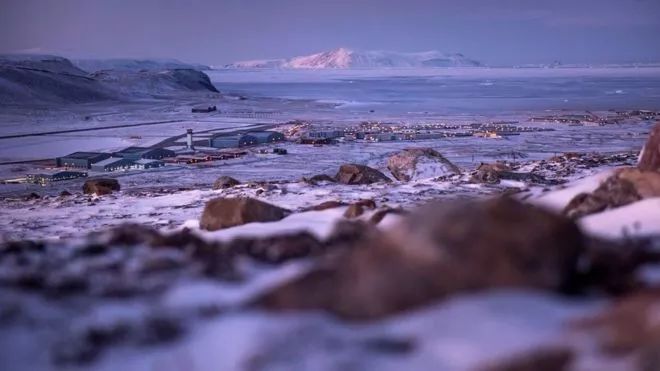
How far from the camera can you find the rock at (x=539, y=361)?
286 cm

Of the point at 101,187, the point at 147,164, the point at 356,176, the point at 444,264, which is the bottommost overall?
the point at 147,164

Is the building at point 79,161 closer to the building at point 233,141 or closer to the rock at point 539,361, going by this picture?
the building at point 233,141

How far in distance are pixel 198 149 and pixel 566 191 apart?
3792 cm

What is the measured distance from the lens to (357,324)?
3406mm

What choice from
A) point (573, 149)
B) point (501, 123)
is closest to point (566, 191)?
point (573, 149)

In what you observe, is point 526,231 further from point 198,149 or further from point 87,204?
point 198,149

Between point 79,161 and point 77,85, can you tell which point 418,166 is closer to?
point 79,161

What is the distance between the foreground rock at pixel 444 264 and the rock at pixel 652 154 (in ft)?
19.1

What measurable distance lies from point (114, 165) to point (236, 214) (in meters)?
29.8

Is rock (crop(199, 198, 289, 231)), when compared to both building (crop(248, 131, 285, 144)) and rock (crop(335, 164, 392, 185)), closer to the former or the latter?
rock (crop(335, 164, 392, 185))

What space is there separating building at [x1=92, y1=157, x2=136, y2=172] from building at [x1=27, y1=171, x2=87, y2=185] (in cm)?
177

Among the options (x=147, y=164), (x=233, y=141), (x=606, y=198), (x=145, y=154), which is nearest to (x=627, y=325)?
(x=606, y=198)

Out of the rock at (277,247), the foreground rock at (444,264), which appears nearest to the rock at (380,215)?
the rock at (277,247)

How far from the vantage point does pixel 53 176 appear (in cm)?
3253
